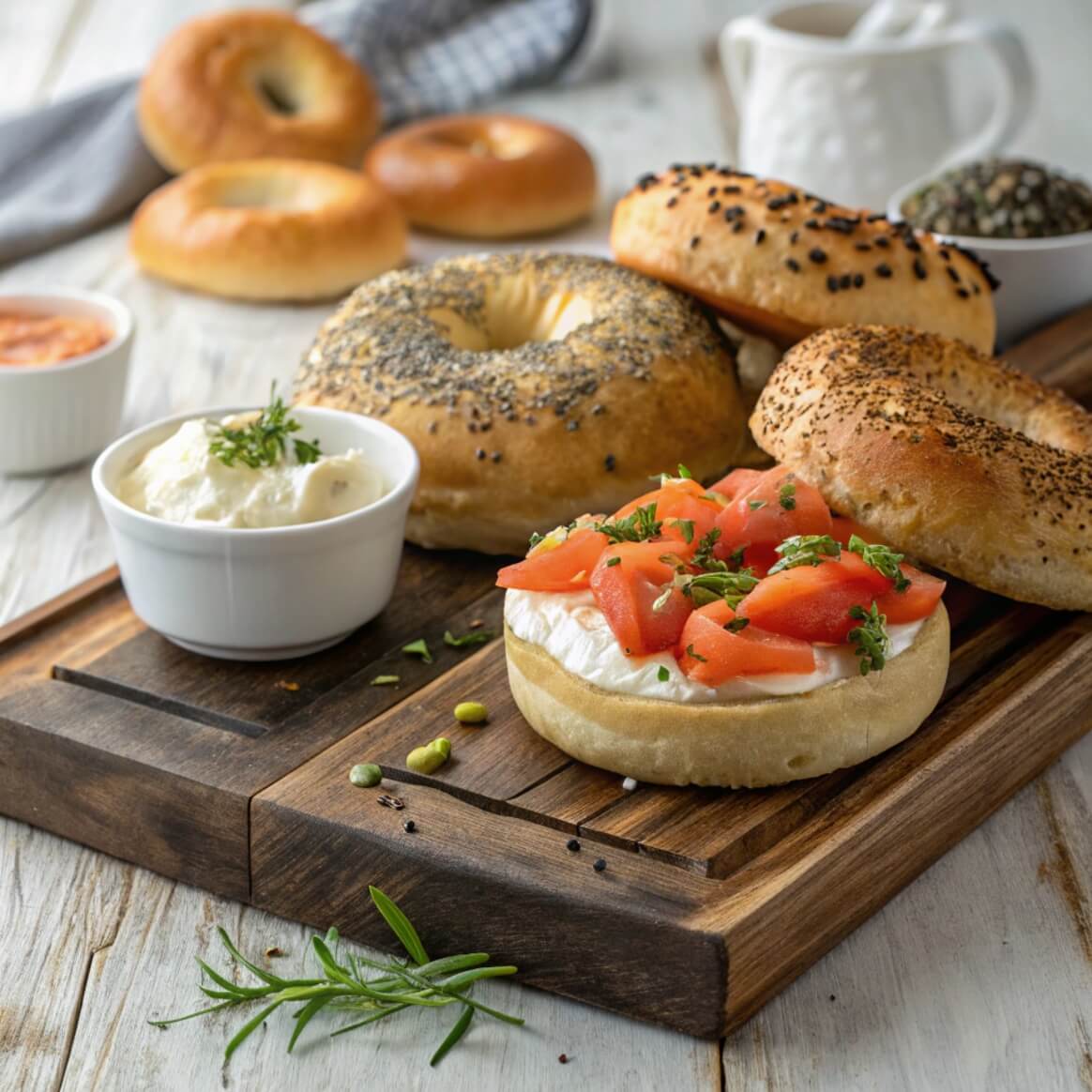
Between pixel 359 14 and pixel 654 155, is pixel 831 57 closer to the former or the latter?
pixel 654 155

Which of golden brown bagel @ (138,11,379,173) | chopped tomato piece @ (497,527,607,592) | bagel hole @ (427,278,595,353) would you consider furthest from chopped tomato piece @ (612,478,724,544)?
golden brown bagel @ (138,11,379,173)

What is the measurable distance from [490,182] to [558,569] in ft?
9.16

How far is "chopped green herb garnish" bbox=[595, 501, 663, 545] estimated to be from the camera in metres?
2.35

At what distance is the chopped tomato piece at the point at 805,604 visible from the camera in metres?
2.16

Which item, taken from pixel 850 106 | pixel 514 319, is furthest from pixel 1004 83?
pixel 514 319

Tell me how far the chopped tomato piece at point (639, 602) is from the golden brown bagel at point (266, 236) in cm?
246

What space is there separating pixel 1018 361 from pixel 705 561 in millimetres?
1636

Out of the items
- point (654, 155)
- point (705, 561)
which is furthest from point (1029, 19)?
point (705, 561)

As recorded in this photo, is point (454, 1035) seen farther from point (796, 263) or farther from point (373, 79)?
point (373, 79)

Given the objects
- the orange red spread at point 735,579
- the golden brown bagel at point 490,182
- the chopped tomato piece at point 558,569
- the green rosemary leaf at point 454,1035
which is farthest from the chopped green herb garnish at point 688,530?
the golden brown bagel at point 490,182

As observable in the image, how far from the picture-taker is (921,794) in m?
2.16

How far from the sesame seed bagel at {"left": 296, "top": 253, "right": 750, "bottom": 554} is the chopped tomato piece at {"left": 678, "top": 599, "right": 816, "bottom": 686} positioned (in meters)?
0.80

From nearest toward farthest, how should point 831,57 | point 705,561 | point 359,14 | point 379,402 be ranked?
point 705,561
point 379,402
point 831,57
point 359,14

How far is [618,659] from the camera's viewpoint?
7.17 feet
